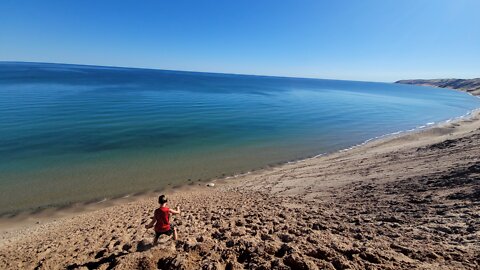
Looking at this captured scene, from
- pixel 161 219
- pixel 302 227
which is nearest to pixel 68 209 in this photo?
pixel 161 219

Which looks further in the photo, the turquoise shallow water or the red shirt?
the turquoise shallow water

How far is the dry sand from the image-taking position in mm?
6375

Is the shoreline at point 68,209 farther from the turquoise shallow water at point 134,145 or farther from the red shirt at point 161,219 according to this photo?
the red shirt at point 161,219

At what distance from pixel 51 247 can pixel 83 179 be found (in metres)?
9.04

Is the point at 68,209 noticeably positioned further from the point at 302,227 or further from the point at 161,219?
the point at 302,227

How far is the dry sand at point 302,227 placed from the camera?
6375mm

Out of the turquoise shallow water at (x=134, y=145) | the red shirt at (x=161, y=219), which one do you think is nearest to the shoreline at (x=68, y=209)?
the turquoise shallow water at (x=134, y=145)

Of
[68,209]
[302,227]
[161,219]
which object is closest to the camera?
[161,219]

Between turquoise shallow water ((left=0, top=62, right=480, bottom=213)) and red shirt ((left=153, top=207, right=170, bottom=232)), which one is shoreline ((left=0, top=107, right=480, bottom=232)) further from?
red shirt ((left=153, top=207, right=170, bottom=232))

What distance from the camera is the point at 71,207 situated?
49.4 feet

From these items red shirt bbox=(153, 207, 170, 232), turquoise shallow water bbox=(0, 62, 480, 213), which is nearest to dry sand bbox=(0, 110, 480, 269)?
red shirt bbox=(153, 207, 170, 232)

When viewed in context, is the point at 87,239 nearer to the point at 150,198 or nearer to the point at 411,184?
the point at 150,198

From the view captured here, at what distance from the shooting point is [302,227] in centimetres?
860

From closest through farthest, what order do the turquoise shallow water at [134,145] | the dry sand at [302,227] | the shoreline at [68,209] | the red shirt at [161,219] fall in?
the dry sand at [302,227]
the red shirt at [161,219]
the shoreline at [68,209]
the turquoise shallow water at [134,145]
